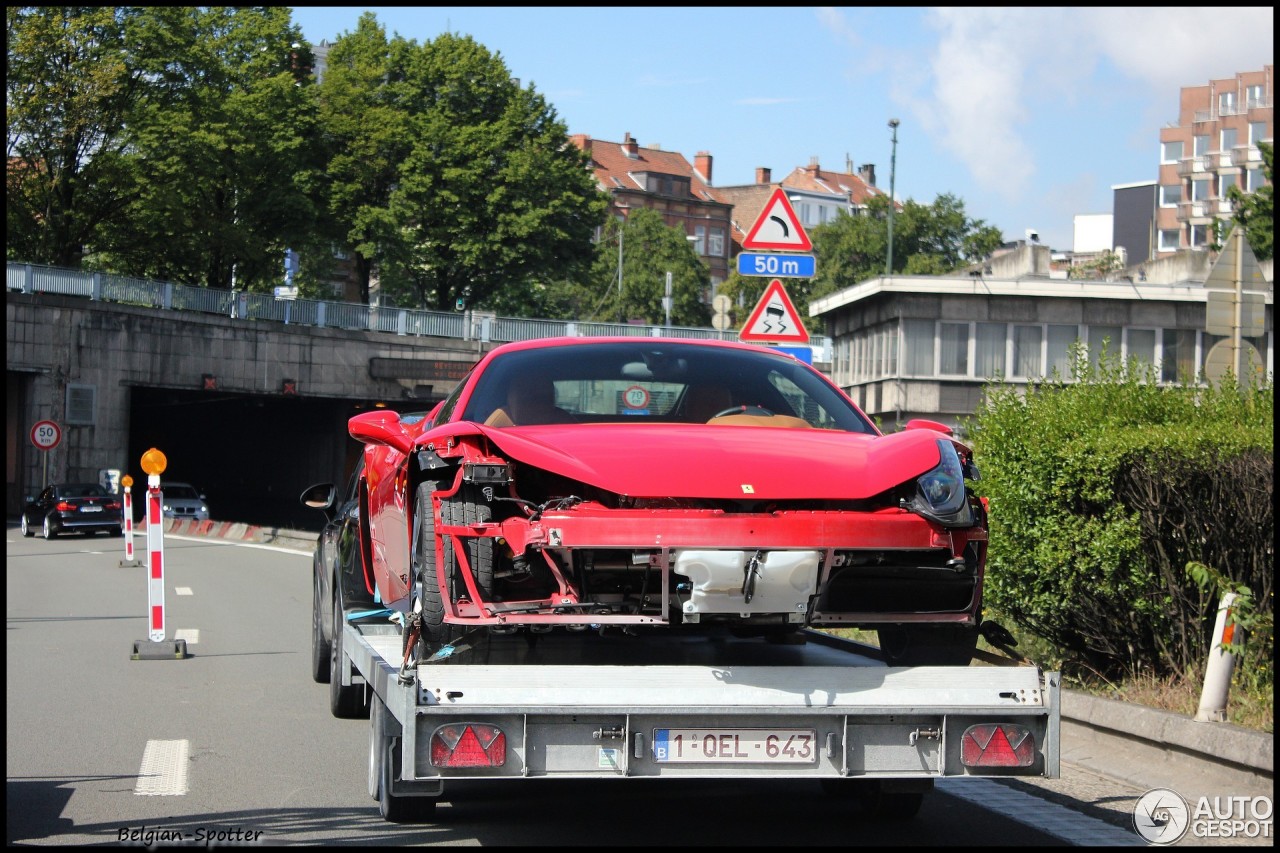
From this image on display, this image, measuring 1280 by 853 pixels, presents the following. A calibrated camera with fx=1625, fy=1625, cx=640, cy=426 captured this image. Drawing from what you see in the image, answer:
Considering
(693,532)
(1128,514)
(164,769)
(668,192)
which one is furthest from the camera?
(668,192)

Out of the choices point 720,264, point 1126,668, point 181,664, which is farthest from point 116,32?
point 720,264

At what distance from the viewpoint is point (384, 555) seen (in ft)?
25.1

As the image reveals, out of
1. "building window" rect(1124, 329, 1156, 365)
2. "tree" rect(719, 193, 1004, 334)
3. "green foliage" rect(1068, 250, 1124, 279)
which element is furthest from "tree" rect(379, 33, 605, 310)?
"tree" rect(719, 193, 1004, 334)

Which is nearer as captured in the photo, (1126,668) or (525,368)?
(525,368)

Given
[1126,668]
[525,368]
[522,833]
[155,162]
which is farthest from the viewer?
[155,162]

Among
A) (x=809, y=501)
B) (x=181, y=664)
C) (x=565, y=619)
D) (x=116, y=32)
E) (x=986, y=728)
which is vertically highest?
(x=116, y=32)

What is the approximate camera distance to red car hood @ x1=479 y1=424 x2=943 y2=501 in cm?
556

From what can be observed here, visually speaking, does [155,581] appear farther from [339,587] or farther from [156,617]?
[339,587]

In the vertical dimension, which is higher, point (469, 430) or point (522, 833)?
point (469, 430)

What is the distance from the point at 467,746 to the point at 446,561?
72cm

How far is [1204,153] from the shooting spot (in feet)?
431

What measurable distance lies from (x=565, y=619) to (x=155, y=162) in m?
55.0

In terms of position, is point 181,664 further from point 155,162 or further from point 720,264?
point 720,264

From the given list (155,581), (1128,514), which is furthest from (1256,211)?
(1128,514)
